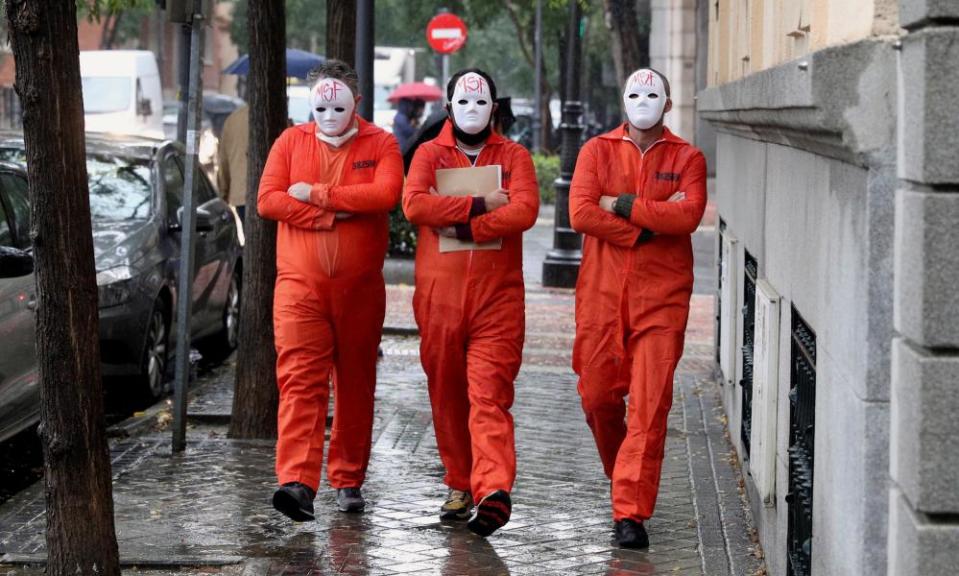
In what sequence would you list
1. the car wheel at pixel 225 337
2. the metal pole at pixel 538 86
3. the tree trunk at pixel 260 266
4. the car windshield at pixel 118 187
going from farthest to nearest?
the metal pole at pixel 538 86 → the car wheel at pixel 225 337 → the car windshield at pixel 118 187 → the tree trunk at pixel 260 266

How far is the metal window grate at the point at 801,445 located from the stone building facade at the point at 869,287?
12 mm

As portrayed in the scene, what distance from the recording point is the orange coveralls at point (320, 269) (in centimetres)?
748

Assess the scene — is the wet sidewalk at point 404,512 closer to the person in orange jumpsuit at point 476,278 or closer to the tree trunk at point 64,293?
the person in orange jumpsuit at point 476,278

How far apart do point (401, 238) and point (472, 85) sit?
12.6 m

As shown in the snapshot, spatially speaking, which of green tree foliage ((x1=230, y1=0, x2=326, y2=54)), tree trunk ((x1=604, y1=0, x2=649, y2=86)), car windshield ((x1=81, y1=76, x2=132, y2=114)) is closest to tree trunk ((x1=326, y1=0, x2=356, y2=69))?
tree trunk ((x1=604, y1=0, x2=649, y2=86))

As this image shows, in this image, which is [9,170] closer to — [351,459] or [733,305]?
[351,459]

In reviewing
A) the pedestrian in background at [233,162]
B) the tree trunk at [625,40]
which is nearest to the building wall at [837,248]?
the pedestrian in background at [233,162]

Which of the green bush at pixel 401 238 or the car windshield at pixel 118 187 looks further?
the green bush at pixel 401 238

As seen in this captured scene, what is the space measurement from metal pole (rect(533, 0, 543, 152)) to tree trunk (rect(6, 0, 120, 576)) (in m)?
35.2

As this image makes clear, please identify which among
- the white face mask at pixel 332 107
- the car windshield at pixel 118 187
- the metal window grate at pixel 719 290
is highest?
the white face mask at pixel 332 107

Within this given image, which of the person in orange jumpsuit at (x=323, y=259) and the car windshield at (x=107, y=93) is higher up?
the car windshield at (x=107, y=93)

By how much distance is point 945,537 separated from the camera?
12.6 feet

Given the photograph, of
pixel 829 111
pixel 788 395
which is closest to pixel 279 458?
pixel 788 395

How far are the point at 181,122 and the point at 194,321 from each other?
4.16m
